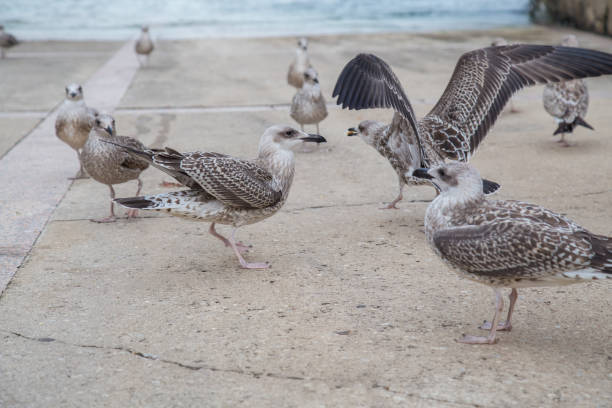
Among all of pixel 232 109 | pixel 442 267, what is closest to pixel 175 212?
pixel 442 267

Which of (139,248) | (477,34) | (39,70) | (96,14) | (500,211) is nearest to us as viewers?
(500,211)

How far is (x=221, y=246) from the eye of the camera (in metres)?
5.55

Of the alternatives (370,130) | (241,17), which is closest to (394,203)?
Answer: (370,130)

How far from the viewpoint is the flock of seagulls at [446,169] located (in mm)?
3701

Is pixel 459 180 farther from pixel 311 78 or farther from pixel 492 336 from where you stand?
pixel 311 78

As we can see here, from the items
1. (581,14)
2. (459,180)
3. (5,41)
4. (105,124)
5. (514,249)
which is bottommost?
(5,41)

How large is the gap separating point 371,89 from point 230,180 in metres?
1.35

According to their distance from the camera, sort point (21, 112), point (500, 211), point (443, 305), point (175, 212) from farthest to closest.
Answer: point (21, 112), point (175, 212), point (443, 305), point (500, 211)

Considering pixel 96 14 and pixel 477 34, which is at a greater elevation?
pixel 477 34

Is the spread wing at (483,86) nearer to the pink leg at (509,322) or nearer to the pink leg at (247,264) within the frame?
the pink leg at (247,264)

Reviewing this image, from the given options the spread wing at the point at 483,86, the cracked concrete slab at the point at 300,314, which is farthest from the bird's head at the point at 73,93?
the spread wing at the point at 483,86

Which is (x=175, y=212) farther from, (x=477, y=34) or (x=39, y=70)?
(x=477, y=34)

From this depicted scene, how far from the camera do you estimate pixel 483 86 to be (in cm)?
616

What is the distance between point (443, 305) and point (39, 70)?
11408 millimetres
